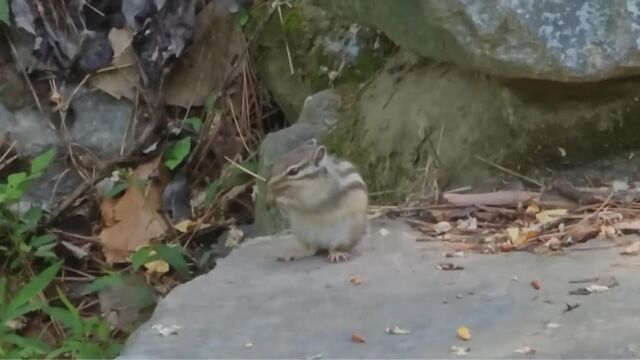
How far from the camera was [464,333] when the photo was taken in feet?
11.4

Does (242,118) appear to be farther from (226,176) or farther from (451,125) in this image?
(451,125)

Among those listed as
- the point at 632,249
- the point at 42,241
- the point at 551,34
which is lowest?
the point at 42,241

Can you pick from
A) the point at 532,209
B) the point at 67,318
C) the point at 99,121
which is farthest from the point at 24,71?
the point at 532,209

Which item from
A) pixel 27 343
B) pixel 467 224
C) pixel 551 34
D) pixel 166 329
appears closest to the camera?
pixel 166 329

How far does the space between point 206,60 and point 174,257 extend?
128 centimetres

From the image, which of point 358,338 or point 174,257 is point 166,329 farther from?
point 174,257

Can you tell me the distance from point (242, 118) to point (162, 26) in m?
0.60

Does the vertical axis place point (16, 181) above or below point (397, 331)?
below

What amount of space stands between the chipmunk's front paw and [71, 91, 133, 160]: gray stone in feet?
8.89

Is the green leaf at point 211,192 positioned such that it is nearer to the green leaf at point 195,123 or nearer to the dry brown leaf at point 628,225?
the green leaf at point 195,123

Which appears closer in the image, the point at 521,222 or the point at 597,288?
the point at 597,288

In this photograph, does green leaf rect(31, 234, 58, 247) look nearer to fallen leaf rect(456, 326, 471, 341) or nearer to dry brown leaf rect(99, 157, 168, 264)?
dry brown leaf rect(99, 157, 168, 264)

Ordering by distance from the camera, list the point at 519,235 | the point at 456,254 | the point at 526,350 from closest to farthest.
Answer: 1. the point at 526,350
2. the point at 456,254
3. the point at 519,235

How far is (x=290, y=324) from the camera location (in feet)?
12.0
